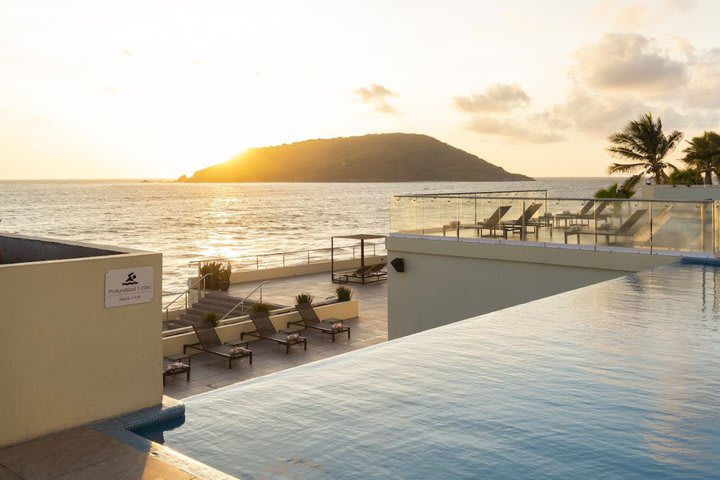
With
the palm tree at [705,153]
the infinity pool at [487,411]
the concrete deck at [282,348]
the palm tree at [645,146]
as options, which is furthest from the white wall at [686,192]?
the infinity pool at [487,411]

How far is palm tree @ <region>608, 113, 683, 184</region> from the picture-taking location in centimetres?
3644

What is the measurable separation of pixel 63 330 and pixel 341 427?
2139 mm

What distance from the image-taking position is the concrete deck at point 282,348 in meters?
14.1

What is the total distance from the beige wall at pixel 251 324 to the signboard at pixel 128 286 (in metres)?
11.5

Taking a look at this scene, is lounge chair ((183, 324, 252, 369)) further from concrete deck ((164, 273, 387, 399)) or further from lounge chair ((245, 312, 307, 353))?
lounge chair ((245, 312, 307, 353))

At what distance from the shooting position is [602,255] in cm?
1362

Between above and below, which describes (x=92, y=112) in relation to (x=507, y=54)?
above

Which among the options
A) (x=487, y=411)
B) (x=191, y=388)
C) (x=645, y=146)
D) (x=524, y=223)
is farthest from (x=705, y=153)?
(x=487, y=411)

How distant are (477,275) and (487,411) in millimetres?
10280

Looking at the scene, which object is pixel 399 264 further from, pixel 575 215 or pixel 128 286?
pixel 128 286

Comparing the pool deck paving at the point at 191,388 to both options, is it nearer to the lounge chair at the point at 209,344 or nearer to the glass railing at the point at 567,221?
the lounge chair at the point at 209,344

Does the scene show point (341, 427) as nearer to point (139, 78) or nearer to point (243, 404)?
point (243, 404)

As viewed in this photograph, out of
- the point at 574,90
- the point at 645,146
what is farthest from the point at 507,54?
the point at 574,90

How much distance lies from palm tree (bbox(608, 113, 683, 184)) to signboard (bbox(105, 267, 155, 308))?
3538cm
